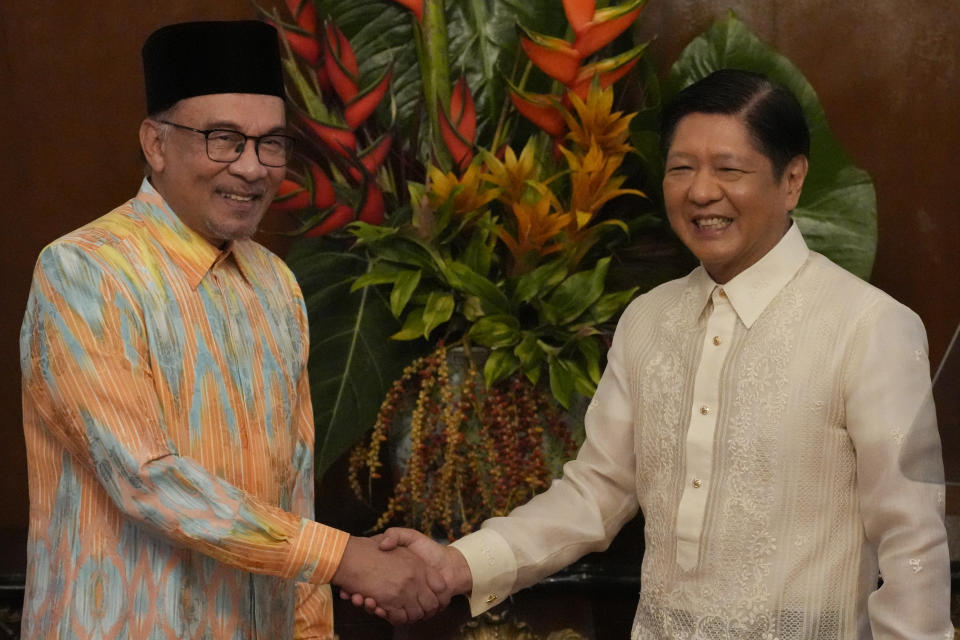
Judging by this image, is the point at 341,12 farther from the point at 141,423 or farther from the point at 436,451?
the point at 141,423

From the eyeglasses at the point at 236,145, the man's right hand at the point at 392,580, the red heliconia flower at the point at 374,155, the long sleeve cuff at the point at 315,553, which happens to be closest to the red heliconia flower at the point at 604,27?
the red heliconia flower at the point at 374,155

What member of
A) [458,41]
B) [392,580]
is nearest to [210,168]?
[392,580]

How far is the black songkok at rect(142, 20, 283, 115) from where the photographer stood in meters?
1.86

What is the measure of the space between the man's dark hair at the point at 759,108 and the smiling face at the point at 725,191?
1 cm

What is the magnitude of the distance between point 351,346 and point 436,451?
303 mm

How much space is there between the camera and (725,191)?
188 cm

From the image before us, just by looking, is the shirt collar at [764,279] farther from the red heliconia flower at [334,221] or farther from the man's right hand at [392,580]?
the red heliconia flower at [334,221]

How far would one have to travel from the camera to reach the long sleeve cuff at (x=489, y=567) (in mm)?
2086

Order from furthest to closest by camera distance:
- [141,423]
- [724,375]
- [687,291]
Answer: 1. [687,291]
2. [724,375]
3. [141,423]

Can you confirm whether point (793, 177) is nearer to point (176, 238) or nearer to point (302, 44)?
point (176, 238)

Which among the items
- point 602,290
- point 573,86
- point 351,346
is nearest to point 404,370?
point 351,346

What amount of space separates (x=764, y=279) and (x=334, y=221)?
105 centimetres

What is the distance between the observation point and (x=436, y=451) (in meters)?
2.55

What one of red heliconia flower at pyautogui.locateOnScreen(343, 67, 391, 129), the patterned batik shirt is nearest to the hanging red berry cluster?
red heliconia flower at pyautogui.locateOnScreen(343, 67, 391, 129)
